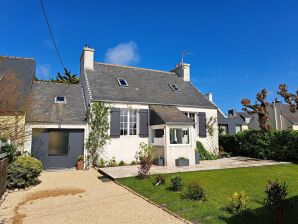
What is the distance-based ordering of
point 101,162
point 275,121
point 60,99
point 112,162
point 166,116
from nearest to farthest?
point 101,162, point 112,162, point 166,116, point 60,99, point 275,121

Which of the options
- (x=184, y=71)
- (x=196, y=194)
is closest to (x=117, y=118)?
(x=196, y=194)

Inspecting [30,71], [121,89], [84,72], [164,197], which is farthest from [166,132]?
[30,71]

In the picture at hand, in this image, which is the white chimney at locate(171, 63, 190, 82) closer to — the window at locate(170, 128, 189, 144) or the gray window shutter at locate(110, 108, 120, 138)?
the window at locate(170, 128, 189, 144)

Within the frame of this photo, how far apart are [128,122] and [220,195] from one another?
8875 millimetres

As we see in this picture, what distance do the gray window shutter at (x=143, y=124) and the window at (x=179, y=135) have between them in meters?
1.78

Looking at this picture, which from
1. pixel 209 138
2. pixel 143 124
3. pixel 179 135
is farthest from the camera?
pixel 209 138

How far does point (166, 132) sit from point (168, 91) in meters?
5.50

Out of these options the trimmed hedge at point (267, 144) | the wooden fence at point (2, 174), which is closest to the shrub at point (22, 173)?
the wooden fence at point (2, 174)

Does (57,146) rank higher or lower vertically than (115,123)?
lower

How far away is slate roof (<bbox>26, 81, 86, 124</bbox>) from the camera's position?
13.6 metres

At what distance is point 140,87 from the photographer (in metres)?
17.4

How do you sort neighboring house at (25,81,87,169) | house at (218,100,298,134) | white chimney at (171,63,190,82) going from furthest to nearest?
1. house at (218,100,298,134)
2. white chimney at (171,63,190,82)
3. neighboring house at (25,81,87,169)

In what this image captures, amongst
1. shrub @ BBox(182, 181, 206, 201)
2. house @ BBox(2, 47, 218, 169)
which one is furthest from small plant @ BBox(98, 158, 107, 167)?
shrub @ BBox(182, 181, 206, 201)

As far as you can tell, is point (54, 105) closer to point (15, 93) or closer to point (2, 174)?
point (15, 93)
